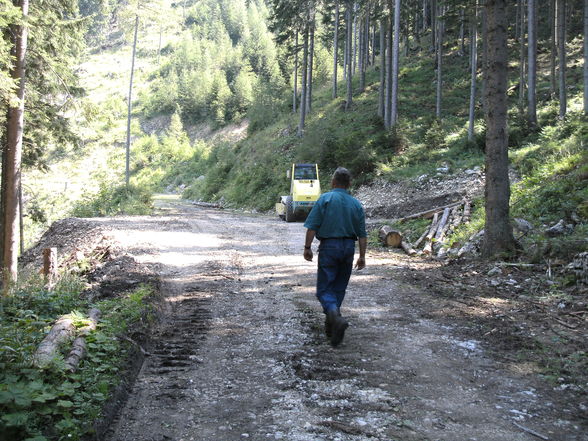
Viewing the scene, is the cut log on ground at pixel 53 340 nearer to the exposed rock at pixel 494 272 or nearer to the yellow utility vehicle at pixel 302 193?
the exposed rock at pixel 494 272

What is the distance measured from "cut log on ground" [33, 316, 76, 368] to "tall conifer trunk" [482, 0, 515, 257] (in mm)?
8337

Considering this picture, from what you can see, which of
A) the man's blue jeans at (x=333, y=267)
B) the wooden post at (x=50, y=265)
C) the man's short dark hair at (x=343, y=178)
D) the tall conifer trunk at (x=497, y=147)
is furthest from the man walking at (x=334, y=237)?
the wooden post at (x=50, y=265)

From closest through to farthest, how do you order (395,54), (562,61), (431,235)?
1. (431,235)
2. (562,61)
3. (395,54)

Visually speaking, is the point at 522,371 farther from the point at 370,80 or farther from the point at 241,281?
the point at 370,80

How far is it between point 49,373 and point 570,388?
4853 mm

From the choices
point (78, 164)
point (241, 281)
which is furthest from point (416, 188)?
point (78, 164)

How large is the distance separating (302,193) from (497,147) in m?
12.3

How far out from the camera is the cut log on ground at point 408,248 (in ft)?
42.5

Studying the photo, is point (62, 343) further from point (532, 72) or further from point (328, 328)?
point (532, 72)

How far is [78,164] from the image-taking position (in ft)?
227

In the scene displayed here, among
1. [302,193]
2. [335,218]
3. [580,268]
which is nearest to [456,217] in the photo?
[580,268]

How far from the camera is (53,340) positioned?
4.68 metres

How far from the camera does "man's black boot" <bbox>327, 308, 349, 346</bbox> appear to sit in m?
5.35

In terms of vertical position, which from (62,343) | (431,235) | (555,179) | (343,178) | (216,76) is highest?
(216,76)
